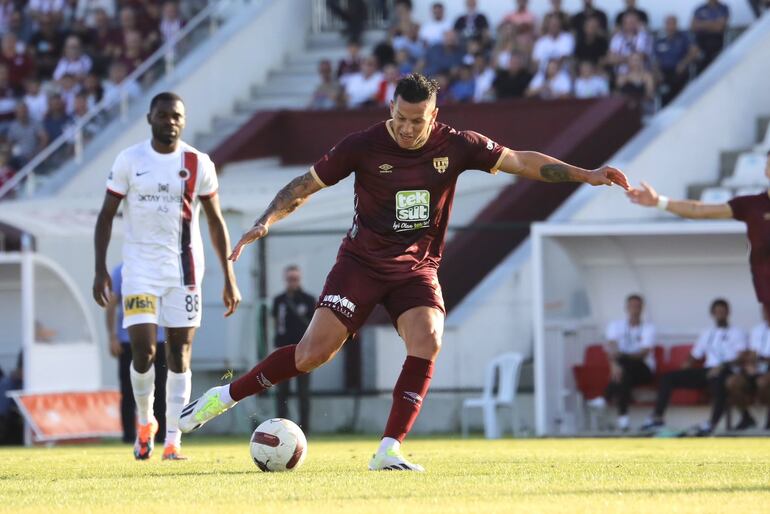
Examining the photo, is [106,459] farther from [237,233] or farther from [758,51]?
[758,51]

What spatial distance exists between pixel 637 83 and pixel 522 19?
2.68m

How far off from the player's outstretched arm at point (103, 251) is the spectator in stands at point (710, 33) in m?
13.8

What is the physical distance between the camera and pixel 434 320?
9.13m

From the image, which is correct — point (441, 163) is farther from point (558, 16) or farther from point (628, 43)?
point (558, 16)

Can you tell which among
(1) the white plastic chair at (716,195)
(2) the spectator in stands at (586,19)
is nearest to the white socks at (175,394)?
(1) the white plastic chair at (716,195)

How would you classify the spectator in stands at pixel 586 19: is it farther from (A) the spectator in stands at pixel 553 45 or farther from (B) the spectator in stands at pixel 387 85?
(B) the spectator in stands at pixel 387 85

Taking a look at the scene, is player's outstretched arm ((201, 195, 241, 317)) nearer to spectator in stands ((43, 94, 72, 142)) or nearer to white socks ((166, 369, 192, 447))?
white socks ((166, 369, 192, 447))

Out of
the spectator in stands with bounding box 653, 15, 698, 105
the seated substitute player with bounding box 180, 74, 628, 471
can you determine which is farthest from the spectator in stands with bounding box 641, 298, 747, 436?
the seated substitute player with bounding box 180, 74, 628, 471

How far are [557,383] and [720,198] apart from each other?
140 inches

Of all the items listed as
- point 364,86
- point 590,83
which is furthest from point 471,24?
point 590,83

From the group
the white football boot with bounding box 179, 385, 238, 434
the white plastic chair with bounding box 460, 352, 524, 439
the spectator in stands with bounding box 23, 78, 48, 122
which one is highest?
the spectator in stands with bounding box 23, 78, 48, 122

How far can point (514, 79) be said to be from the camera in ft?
77.0

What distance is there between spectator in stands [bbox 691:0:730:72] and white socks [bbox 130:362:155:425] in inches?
544

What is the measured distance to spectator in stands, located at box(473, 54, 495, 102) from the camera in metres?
23.7
